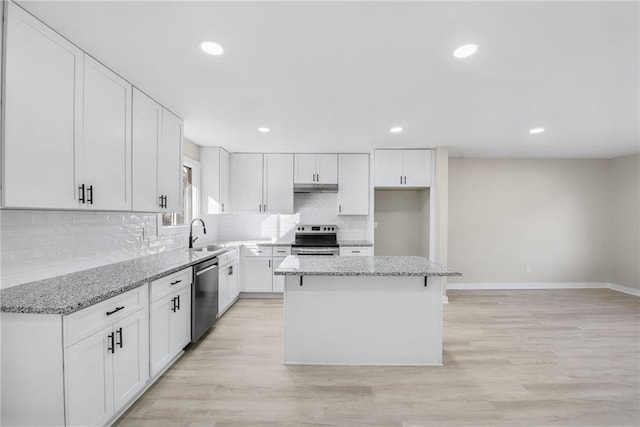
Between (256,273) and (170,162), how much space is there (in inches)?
92.7

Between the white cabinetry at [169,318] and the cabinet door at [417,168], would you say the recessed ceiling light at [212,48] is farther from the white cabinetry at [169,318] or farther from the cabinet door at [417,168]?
the cabinet door at [417,168]

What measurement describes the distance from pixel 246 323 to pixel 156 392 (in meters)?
1.47

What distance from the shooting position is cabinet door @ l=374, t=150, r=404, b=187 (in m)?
4.72

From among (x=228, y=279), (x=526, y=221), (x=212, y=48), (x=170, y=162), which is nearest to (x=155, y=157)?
(x=170, y=162)

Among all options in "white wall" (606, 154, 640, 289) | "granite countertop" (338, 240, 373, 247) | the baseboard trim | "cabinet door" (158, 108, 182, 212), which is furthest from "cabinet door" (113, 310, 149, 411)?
"white wall" (606, 154, 640, 289)

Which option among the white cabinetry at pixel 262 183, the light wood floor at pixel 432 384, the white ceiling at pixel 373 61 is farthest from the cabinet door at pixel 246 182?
the light wood floor at pixel 432 384

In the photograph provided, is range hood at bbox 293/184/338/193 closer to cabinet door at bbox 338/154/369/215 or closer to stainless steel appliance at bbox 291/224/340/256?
cabinet door at bbox 338/154/369/215

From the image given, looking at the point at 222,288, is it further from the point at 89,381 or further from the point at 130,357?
the point at 89,381

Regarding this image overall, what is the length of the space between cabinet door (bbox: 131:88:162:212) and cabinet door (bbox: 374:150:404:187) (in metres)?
3.18

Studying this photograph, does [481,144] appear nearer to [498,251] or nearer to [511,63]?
[498,251]

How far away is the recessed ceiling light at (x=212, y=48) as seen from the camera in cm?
182

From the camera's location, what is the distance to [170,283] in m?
2.52

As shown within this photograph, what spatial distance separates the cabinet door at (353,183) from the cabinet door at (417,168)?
668mm

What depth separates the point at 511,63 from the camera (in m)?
2.04
